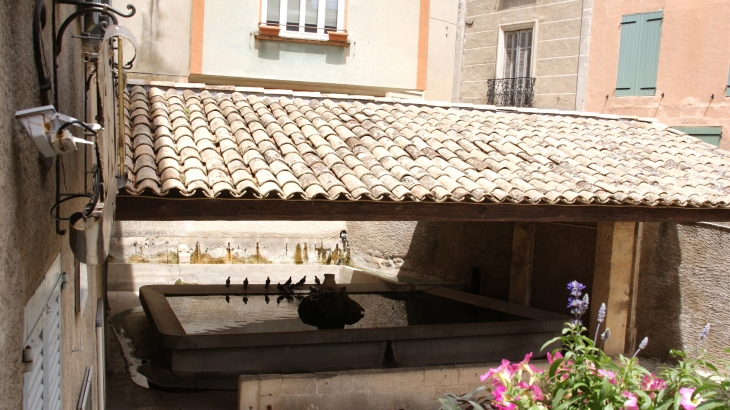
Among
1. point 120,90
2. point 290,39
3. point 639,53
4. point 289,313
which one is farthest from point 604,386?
point 639,53

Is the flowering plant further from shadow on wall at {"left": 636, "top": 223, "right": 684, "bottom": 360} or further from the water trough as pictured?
shadow on wall at {"left": 636, "top": 223, "right": 684, "bottom": 360}

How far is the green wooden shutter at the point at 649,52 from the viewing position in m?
15.8

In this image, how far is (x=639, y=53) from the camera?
16.1 meters

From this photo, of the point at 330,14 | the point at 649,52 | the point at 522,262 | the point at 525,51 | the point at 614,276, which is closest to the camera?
the point at 614,276

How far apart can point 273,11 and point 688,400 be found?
1245cm

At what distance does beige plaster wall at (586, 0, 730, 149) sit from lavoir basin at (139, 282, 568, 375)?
22.3ft

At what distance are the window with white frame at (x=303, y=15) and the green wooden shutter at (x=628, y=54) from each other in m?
6.45

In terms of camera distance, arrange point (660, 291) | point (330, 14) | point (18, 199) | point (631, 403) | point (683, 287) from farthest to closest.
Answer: point (330, 14) < point (660, 291) < point (683, 287) < point (631, 403) < point (18, 199)

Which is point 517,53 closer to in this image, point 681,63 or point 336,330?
point 681,63

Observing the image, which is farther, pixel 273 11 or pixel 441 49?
pixel 441 49

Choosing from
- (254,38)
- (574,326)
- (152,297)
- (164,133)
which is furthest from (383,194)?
(254,38)

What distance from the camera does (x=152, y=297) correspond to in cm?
1078

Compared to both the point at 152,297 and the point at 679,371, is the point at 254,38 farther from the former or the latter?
the point at 679,371

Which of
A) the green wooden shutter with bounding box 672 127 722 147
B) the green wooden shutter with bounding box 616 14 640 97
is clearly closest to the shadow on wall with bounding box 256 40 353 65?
the green wooden shutter with bounding box 616 14 640 97
